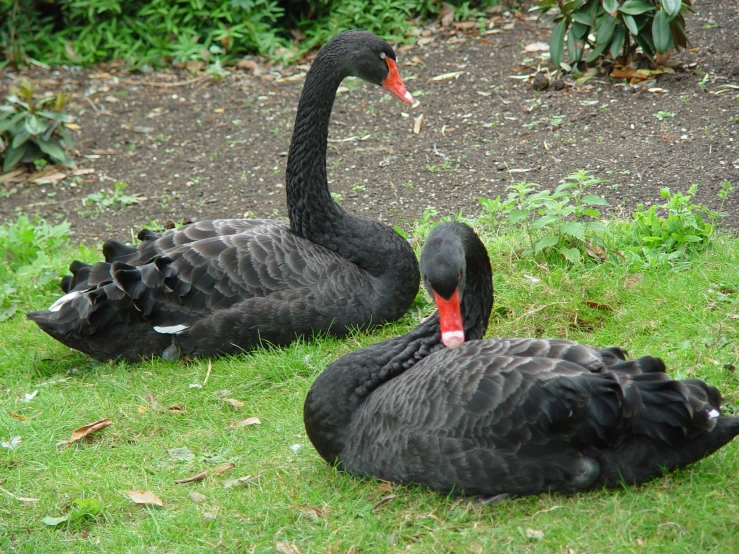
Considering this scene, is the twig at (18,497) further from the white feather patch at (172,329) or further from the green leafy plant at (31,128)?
the green leafy plant at (31,128)

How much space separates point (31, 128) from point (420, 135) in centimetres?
340

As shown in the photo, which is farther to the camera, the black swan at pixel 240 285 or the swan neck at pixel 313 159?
the swan neck at pixel 313 159

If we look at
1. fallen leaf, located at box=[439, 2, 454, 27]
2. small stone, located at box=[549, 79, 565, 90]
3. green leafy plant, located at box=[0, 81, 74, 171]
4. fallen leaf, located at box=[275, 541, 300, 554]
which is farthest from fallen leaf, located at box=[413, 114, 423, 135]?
fallen leaf, located at box=[275, 541, 300, 554]

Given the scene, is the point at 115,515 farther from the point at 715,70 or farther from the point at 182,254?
the point at 715,70

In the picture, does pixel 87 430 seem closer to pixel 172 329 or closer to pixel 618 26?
pixel 172 329

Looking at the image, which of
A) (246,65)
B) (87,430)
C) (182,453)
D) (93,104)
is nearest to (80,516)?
(182,453)

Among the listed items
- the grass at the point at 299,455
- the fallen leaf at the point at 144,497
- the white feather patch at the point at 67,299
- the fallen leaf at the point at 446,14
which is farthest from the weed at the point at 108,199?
the fallen leaf at the point at 144,497

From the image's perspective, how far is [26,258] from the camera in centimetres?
632

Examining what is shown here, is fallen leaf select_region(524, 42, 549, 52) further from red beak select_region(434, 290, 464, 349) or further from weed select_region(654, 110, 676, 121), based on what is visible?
red beak select_region(434, 290, 464, 349)

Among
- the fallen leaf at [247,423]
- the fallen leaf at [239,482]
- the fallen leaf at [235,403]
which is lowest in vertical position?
the fallen leaf at [235,403]

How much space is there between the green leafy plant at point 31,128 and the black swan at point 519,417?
5.38 m

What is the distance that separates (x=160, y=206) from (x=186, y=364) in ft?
8.29

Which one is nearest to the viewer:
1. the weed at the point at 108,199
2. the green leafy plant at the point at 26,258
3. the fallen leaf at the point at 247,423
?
the fallen leaf at the point at 247,423

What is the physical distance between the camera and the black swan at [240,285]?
15.9 feet
